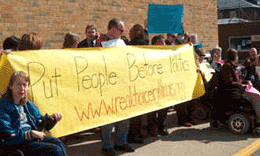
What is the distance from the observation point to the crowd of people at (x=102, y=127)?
120 inches

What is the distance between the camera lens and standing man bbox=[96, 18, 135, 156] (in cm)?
445

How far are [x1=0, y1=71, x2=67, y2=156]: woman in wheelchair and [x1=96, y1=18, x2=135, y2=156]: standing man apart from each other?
1.27m

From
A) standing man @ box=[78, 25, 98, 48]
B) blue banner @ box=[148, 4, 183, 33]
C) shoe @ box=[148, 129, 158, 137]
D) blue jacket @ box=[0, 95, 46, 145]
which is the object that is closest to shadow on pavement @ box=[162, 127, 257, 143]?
shoe @ box=[148, 129, 158, 137]

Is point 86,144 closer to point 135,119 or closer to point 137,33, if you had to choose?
point 135,119

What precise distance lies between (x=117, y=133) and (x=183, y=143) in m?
1.19

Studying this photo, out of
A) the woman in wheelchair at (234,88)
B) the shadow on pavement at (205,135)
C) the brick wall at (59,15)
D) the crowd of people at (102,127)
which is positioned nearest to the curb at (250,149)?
the shadow on pavement at (205,135)

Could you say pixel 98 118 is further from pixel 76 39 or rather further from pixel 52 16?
pixel 52 16

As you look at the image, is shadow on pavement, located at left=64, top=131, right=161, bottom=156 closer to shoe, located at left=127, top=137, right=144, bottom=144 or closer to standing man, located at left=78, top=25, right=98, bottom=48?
shoe, located at left=127, top=137, right=144, bottom=144

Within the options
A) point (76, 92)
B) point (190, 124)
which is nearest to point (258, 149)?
point (190, 124)

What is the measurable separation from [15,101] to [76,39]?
2.19 meters

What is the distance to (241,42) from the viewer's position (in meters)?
31.4

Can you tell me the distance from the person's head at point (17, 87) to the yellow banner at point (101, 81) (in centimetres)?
24

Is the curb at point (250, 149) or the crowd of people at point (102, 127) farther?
the curb at point (250, 149)

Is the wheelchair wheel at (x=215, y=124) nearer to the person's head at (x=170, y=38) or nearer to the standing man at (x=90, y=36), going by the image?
the person's head at (x=170, y=38)
